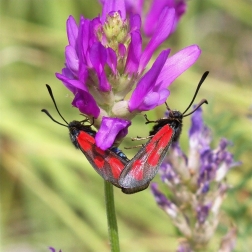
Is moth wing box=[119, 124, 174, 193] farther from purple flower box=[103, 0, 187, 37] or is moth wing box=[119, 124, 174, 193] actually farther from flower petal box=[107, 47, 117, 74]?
purple flower box=[103, 0, 187, 37]

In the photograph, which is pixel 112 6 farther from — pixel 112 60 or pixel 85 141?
pixel 85 141

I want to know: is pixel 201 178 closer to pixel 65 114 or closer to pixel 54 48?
pixel 65 114

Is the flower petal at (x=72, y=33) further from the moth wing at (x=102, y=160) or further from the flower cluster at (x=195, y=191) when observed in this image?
the flower cluster at (x=195, y=191)

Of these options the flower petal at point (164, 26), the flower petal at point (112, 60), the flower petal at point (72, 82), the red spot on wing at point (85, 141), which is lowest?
the red spot on wing at point (85, 141)

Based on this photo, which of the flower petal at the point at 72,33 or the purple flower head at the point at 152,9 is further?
the purple flower head at the point at 152,9

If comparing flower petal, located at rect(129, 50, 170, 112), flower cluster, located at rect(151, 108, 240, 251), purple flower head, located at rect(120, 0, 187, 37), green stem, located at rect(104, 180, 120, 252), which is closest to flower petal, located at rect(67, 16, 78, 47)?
flower petal, located at rect(129, 50, 170, 112)

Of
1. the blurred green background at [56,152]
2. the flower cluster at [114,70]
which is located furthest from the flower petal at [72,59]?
the blurred green background at [56,152]
